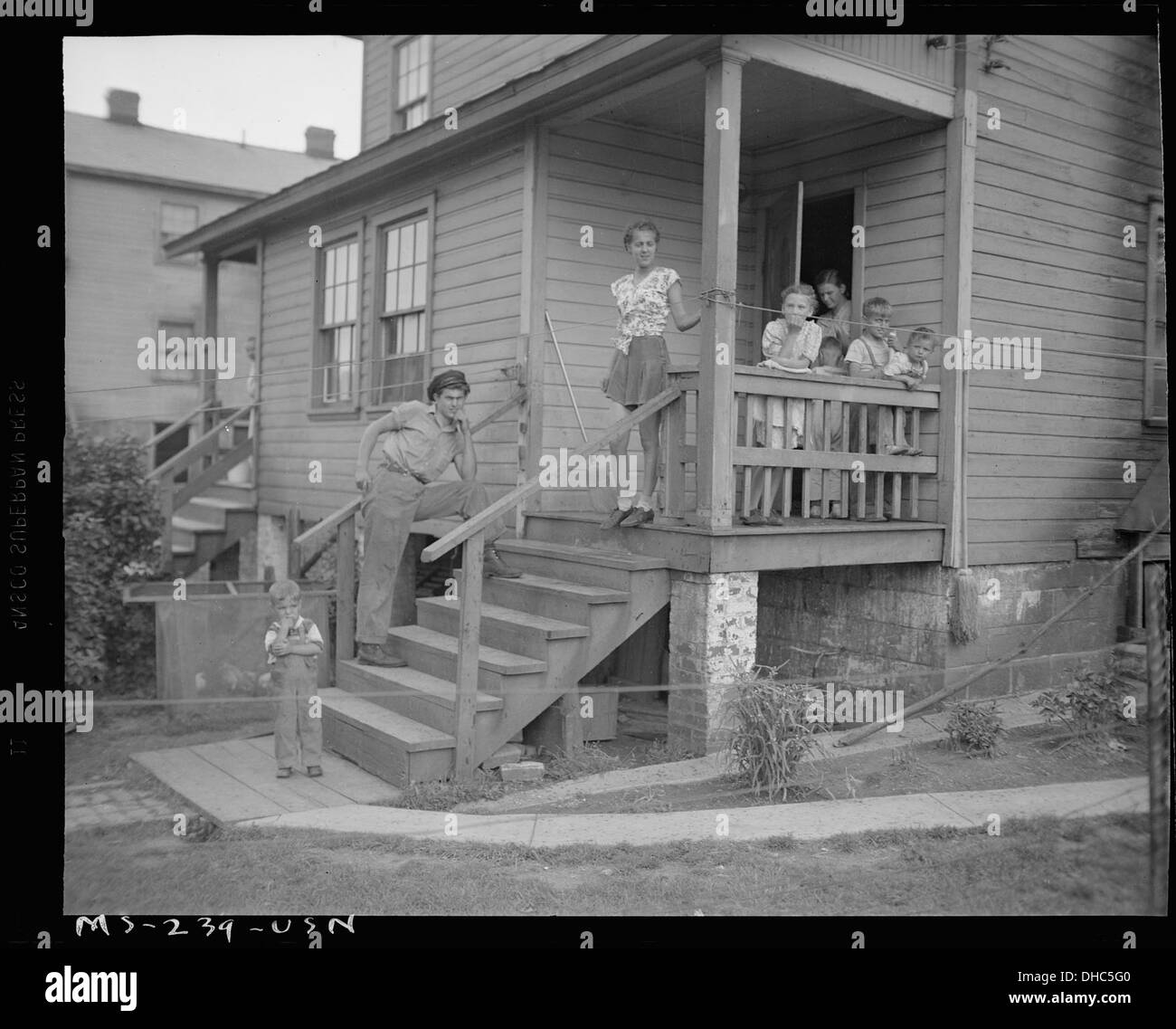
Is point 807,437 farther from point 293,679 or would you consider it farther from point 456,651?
point 293,679

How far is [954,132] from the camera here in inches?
320

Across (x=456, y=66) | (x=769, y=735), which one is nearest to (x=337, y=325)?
(x=456, y=66)

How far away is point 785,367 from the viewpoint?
748cm

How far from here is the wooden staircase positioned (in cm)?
643

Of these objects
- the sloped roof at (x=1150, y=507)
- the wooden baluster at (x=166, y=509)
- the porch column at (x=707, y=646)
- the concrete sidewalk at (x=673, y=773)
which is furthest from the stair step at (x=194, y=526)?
the sloped roof at (x=1150, y=507)

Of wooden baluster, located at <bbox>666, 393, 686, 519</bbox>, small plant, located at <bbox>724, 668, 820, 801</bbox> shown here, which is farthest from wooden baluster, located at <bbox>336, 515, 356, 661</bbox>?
small plant, located at <bbox>724, 668, 820, 801</bbox>

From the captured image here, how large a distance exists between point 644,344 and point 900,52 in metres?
2.75

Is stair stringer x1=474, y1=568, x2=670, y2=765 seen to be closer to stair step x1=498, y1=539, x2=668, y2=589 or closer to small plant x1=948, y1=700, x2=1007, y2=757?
stair step x1=498, y1=539, x2=668, y2=589

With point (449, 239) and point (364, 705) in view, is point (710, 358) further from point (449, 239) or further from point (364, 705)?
point (449, 239)

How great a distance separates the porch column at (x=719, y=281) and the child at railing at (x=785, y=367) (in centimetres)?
33

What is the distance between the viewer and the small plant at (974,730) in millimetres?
6965

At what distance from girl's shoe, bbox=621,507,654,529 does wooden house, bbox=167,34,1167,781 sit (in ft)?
0.44

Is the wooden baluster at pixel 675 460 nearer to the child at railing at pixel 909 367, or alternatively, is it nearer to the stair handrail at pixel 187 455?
the child at railing at pixel 909 367
